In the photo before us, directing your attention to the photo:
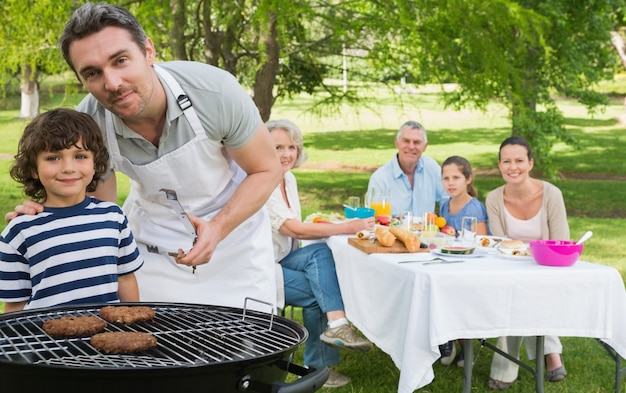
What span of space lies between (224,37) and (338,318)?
5.39 m

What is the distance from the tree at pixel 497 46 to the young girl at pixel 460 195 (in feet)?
6.92

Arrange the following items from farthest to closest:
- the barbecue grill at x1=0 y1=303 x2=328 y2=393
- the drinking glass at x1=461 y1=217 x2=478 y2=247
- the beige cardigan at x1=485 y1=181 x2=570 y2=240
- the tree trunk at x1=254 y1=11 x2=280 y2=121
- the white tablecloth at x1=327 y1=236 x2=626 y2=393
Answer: the tree trunk at x1=254 y1=11 x2=280 y2=121
the beige cardigan at x1=485 y1=181 x2=570 y2=240
the drinking glass at x1=461 y1=217 x2=478 y2=247
the white tablecloth at x1=327 y1=236 x2=626 y2=393
the barbecue grill at x1=0 y1=303 x2=328 y2=393

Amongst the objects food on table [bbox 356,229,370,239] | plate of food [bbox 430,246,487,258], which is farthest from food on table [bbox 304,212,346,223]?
plate of food [bbox 430,246,487,258]

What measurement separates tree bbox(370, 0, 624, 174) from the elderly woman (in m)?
2.87

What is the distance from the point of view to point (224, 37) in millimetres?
9172

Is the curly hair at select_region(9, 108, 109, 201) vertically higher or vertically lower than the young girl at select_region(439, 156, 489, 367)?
higher

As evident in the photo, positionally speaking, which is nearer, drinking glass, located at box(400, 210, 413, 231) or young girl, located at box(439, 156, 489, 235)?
drinking glass, located at box(400, 210, 413, 231)

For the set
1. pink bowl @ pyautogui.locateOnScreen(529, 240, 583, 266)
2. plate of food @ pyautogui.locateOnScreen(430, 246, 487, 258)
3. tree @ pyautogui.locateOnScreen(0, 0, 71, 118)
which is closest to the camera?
pink bowl @ pyautogui.locateOnScreen(529, 240, 583, 266)

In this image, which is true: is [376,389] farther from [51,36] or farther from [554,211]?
[51,36]

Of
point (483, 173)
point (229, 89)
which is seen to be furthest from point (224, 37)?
point (483, 173)

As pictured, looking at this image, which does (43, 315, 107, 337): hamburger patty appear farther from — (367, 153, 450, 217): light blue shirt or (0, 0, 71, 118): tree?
(0, 0, 71, 118): tree

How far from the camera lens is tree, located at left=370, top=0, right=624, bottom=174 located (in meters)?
7.27

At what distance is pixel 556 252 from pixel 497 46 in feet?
14.3

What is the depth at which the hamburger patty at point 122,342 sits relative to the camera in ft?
6.45
